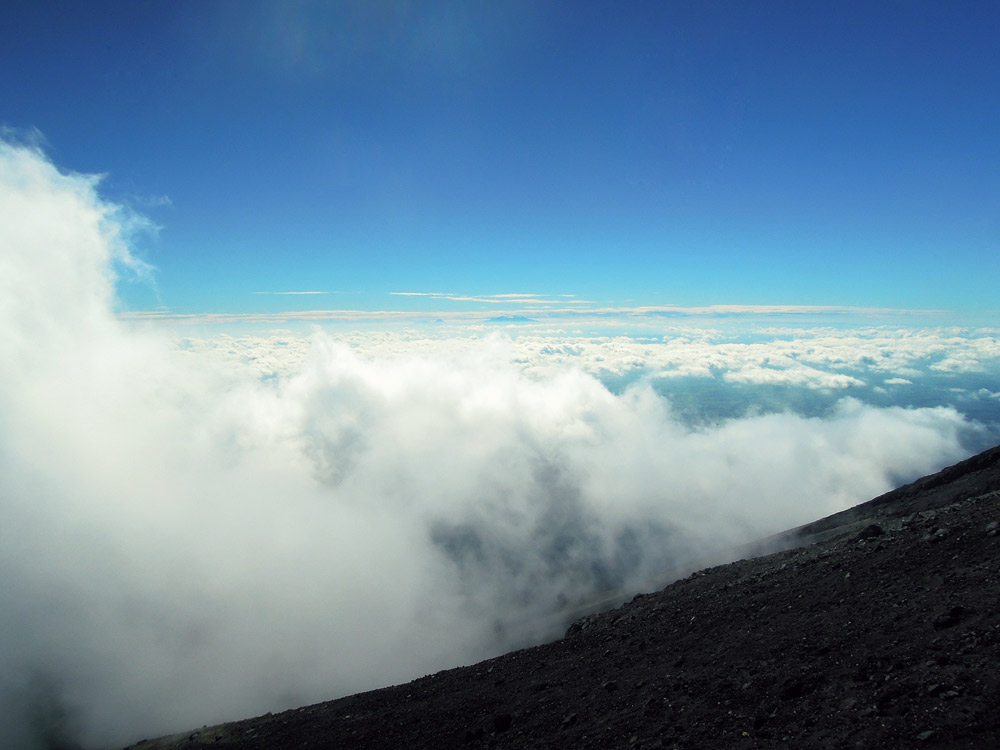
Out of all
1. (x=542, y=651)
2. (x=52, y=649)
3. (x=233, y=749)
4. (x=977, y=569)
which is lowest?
(x=52, y=649)

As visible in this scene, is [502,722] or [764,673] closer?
[764,673]

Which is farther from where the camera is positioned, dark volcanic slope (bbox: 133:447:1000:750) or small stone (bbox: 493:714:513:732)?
small stone (bbox: 493:714:513:732)

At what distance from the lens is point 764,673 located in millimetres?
16875

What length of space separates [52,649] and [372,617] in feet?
268

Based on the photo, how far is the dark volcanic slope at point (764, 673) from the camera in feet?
41.4

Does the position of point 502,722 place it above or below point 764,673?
below

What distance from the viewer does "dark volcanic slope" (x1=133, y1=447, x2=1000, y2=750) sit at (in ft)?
41.4

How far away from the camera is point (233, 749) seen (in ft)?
87.5

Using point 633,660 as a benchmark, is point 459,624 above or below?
below

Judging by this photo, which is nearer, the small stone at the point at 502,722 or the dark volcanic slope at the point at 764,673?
the dark volcanic slope at the point at 764,673

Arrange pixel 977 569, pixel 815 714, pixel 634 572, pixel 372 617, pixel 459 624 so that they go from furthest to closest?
pixel 634 572 → pixel 372 617 → pixel 459 624 → pixel 977 569 → pixel 815 714

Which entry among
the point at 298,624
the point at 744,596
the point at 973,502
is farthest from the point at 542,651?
the point at 298,624

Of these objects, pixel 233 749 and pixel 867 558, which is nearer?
pixel 867 558

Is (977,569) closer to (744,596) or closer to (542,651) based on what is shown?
(744,596)
